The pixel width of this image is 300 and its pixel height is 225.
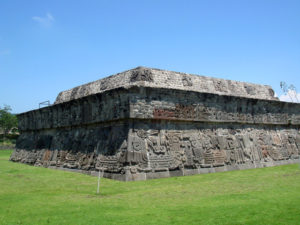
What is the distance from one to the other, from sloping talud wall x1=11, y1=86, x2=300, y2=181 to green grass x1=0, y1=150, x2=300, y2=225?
3.77 ft

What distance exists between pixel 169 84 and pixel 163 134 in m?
1.99

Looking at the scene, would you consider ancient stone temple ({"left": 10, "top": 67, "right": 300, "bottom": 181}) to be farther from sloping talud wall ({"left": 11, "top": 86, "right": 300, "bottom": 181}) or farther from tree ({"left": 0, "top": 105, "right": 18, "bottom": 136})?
tree ({"left": 0, "top": 105, "right": 18, "bottom": 136})

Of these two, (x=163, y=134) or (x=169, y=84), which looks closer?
(x=163, y=134)

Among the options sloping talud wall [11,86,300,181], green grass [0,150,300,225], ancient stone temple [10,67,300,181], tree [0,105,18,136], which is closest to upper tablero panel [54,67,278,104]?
ancient stone temple [10,67,300,181]

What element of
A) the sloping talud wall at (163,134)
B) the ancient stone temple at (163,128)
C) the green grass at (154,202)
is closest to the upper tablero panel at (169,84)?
the ancient stone temple at (163,128)

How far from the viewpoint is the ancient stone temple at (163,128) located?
8.41 m

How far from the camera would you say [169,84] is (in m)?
10.1

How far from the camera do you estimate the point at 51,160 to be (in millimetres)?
11648

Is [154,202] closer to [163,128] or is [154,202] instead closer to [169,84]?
Result: [163,128]

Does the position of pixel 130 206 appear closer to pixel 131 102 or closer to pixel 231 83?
pixel 131 102

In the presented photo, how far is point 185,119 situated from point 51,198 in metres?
5.07

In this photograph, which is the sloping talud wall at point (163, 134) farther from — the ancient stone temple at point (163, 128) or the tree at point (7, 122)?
the tree at point (7, 122)

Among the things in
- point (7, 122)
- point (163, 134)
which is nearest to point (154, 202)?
point (163, 134)

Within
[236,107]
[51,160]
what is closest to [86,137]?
[51,160]
